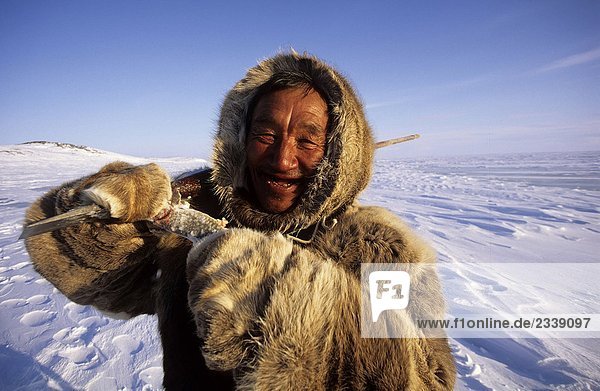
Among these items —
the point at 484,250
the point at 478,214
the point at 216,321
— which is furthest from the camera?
the point at 478,214

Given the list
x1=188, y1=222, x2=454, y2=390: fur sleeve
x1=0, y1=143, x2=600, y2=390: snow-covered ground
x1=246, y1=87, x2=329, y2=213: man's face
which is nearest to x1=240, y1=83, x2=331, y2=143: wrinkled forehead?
x1=246, y1=87, x2=329, y2=213: man's face

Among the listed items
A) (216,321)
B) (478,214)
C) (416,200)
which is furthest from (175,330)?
(416,200)

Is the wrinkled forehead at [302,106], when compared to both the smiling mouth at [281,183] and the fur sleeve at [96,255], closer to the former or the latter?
the smiling mouth at [281,183]

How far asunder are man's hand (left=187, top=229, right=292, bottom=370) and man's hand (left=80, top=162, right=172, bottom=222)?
1.36 feet

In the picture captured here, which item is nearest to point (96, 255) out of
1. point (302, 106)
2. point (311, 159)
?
point (311, 159)

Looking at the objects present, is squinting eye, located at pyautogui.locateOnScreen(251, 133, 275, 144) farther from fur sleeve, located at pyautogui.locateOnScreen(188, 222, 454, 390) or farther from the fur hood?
fur sleeve, located at pyautogui.locateOnScreen(188, 222, 454, 390)

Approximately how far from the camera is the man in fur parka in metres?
0.83

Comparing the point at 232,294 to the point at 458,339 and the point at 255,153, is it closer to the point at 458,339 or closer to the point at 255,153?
the point at 255,153

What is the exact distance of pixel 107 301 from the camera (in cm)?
148

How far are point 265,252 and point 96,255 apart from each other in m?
0.82

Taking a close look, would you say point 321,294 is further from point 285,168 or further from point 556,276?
point 556,276

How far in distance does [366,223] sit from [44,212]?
1.39 metres

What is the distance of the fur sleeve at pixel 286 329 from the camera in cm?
82

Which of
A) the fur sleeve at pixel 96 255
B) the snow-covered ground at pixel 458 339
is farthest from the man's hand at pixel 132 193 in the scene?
the snow-covered ground at pixel 458 339
